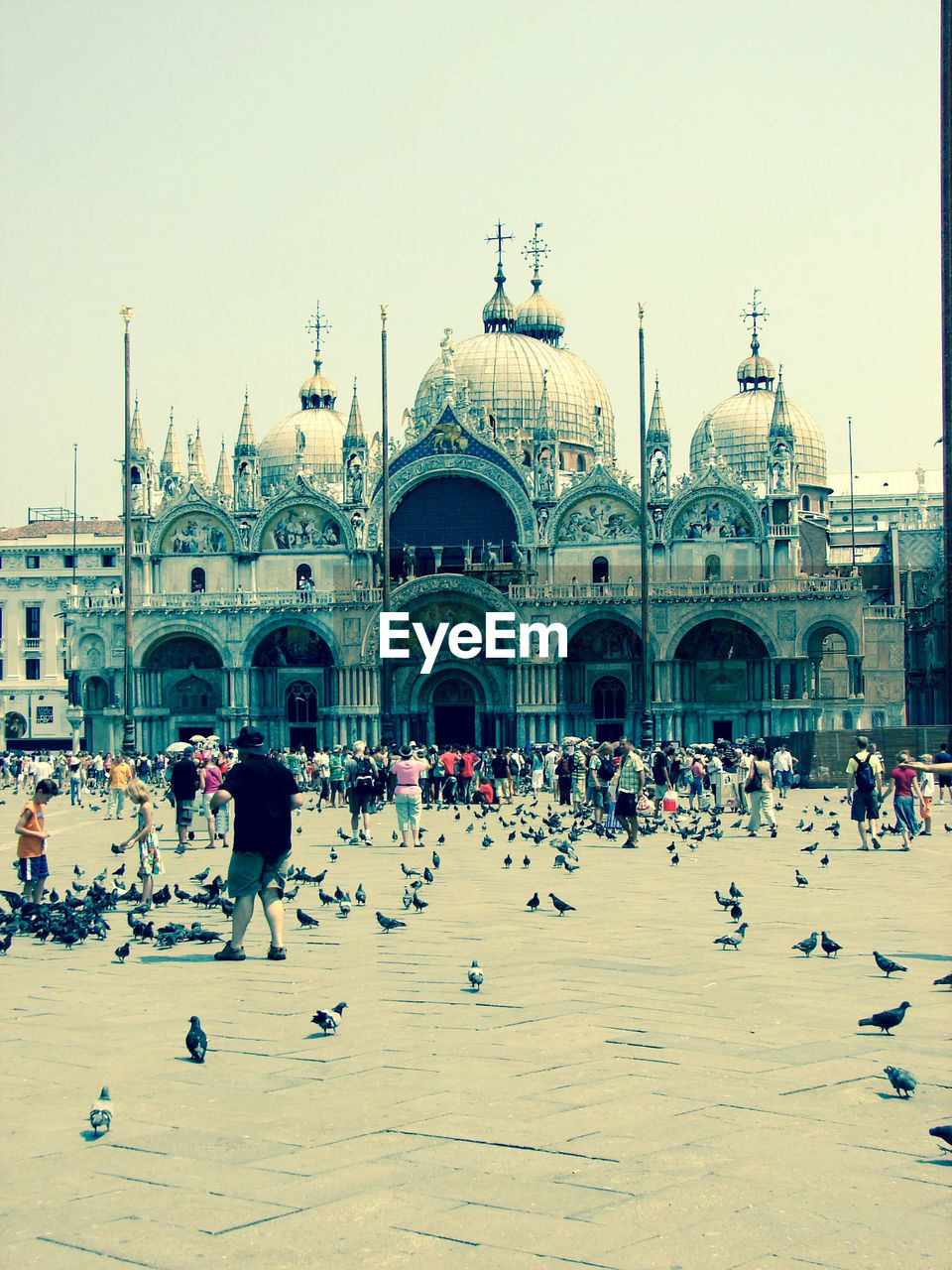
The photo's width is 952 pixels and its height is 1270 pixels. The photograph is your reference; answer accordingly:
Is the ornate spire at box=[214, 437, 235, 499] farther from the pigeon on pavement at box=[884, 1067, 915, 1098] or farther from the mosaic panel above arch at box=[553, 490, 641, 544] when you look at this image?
the pigeon on pavement at box=[884, 1067, 915, 1098]

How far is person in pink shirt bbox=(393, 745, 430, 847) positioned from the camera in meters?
22.1

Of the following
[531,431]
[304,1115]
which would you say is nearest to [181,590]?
[531,431]

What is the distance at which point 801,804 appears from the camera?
33062 millimetres

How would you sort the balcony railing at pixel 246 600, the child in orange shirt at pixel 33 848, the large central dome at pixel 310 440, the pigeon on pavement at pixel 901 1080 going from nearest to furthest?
the pigeon on pavement at pixel 901 1080, the child in orange shirt at pixel 33 848, the balcony railing at pixel 246 600, the large central dome at pixel 310 440

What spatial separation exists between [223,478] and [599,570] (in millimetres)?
16075

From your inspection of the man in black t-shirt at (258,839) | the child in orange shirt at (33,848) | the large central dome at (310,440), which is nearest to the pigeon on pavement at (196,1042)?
the man in black t-shirt at (258,839)

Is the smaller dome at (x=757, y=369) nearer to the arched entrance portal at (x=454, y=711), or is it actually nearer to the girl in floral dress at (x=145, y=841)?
the arched entrance portal at (x=454, y=711)

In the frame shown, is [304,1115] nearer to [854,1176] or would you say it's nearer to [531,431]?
[854,1176]

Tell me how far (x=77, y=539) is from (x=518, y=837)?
57380 mm

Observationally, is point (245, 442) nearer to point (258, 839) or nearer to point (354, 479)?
point (354, 479)

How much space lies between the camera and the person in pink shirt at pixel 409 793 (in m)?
22.1

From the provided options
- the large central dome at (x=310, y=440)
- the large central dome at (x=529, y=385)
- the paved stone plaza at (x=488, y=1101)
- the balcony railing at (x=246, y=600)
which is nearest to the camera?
the paved stone plaza at (x=488, y=1101)

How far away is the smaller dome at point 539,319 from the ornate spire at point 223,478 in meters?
14.4

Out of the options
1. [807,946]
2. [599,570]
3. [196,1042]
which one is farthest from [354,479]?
[196,1042]
